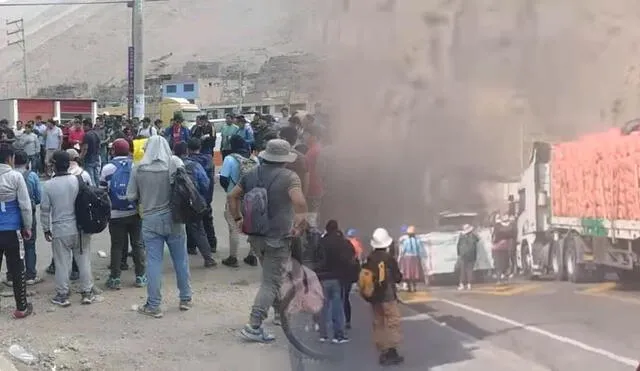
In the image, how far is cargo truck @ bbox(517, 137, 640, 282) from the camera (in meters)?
1.60

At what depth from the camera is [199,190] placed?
20.7 ft

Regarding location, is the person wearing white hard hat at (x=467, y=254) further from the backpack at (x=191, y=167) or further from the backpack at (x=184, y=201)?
the backpack at (x=191, y=167)

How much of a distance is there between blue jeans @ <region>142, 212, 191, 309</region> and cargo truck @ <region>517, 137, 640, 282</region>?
3.90 metres

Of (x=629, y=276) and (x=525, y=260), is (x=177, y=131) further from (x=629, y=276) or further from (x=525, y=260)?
(x=629, y=276)

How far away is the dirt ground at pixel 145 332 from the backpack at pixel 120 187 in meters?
0.74

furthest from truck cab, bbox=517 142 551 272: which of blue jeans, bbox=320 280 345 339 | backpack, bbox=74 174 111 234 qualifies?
backpack, bbox=74 174 111 234

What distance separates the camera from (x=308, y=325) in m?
2.52

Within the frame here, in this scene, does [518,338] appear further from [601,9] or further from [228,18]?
[228,18]

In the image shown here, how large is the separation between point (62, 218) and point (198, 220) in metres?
1.05

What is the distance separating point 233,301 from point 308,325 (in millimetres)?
3422

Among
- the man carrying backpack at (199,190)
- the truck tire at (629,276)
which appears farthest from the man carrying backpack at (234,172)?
the truck tire at (629,276)

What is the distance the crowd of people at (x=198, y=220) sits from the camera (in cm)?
218

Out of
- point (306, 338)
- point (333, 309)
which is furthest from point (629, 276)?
point (306, 338)

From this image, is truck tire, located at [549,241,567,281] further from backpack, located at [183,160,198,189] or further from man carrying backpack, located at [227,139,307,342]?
backpack, located at [183,160,198,189]
